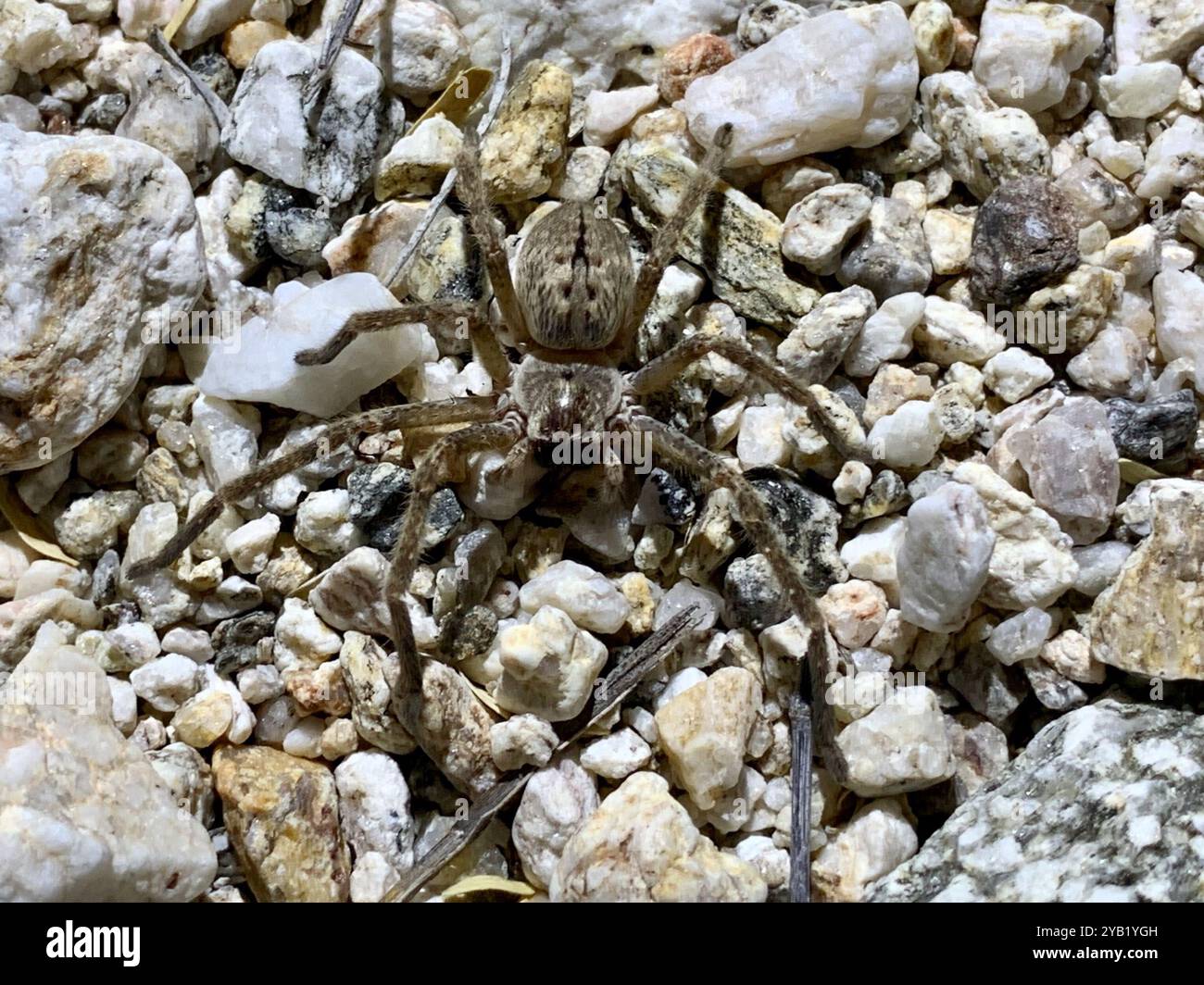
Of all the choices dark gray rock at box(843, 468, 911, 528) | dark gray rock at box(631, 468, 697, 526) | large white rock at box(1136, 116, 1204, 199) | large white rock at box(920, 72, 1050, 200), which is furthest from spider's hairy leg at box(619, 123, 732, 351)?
large white rock at box(1136, 116, 1204, 199)

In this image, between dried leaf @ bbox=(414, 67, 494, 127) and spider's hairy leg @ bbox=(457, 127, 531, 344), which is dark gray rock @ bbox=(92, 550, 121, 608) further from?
dried leaf @ bbox=(414, 67, 494, 127)

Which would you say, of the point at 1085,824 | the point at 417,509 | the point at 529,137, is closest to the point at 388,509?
the point at 417,509

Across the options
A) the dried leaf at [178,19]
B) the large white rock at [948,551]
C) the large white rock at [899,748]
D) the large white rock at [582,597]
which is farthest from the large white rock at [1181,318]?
the dried leaf at [178,19]

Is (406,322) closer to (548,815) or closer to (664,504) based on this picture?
(664,504)

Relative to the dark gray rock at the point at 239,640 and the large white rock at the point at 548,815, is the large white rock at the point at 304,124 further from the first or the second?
the large white rock at the point at 548,815

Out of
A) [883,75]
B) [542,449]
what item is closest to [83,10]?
[542,449]

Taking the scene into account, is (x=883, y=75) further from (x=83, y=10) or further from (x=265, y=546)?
(x=83, y=10)
